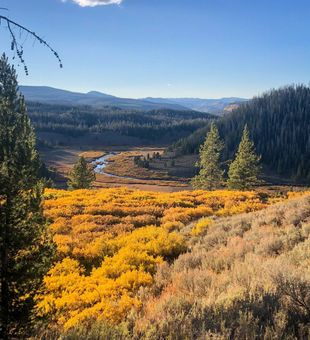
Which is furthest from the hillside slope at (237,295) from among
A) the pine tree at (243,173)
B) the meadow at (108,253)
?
the pine tree at (243,173)

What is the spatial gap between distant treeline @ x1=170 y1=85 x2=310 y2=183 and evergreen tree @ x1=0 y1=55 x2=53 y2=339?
11363 cm

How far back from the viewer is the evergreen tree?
5.99m

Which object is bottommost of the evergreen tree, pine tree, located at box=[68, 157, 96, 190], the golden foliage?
pine tree, located at box=[68, 157, 96, 190]

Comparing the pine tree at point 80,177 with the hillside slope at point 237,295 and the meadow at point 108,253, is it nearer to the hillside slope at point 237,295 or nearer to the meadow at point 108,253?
Answer: the meadow at point 108,253

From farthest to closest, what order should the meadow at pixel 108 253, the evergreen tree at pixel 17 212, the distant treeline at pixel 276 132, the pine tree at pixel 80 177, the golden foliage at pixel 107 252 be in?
the distant treeline at pixel 276 132 < the pine tree at pixel 80 177 < the golden foliage at pixel 107 252 < the meadow at pixel 108 253 < the evergreen tree at pixel 17 212

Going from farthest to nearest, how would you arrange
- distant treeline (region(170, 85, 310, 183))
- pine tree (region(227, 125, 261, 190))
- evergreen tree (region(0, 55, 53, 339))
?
distant treeline (region(170, 85, 310, 183)) → pine tree (region(227, 125, 261, 190)) → evergreen tree (region(0, 55, 53, 339))

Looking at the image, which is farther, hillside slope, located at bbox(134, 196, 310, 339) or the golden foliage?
the golden foliage

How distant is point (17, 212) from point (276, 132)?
16260cm

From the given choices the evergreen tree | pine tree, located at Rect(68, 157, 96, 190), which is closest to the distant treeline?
pine tree, located at Rect(68, 157, 96, 190)

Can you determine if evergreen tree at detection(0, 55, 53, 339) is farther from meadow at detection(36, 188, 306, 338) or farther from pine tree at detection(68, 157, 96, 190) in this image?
pine tree at detection(68, 157, 96, 190)

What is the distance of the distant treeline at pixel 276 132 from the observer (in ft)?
434

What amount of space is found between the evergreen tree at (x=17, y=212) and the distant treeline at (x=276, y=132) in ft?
373

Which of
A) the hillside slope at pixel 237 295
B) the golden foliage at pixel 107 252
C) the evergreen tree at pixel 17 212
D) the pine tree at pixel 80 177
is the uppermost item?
the evergreen tree at pixel 17 212

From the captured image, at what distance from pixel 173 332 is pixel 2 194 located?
352cm
